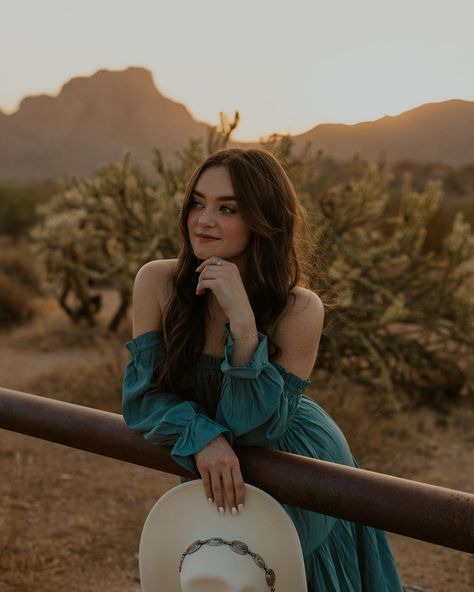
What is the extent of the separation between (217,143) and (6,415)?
15.7ft

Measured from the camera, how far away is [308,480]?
149 centimetres

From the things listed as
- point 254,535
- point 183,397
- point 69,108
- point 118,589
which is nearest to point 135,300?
point 183,397

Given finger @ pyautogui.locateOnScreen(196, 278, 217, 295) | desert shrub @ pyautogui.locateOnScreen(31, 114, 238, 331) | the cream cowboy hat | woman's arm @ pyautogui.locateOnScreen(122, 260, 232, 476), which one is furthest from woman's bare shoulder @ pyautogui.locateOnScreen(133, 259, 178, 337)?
desert shrub @ pyautogui.locateOnScreen(31, 114, 238, 331)

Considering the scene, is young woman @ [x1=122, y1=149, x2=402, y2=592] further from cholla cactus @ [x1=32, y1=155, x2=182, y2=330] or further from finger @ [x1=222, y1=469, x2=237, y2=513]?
cholla cactus @ [x1=32, y1=155, x2=182, y2=330]

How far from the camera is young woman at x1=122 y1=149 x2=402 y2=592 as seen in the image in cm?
192

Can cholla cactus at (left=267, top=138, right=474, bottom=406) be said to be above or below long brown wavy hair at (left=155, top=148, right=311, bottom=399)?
below

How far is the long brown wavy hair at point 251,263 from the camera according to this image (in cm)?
217

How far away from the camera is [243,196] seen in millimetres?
2176

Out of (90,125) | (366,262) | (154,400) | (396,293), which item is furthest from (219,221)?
(90,125)

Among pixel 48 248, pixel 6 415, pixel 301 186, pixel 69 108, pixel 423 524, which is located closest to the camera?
pixel 423 524

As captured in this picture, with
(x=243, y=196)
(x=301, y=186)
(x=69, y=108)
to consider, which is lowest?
(x=69, y=108)

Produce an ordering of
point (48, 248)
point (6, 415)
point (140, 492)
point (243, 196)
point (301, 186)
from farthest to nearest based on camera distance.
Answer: point (48, 248) < point (301, 186) < point (140, 492) < point (243, 196) < point (6, 415)

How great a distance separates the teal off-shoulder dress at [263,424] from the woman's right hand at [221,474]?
32 millimetres

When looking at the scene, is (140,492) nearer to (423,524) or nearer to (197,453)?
(197,453)
